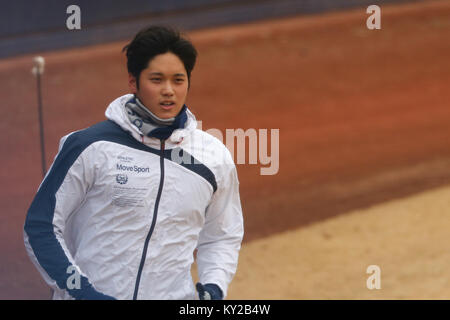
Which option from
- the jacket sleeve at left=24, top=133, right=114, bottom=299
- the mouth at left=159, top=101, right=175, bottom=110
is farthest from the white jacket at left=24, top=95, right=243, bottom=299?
the mouth at left=159, top=101, right=175, bottom=110

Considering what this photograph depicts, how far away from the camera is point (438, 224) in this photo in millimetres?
6879

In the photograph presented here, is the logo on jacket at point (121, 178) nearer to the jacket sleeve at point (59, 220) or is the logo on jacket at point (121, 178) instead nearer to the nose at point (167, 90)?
the jacket sleeve at point (59, 220)

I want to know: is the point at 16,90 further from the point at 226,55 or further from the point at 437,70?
the point at 437,70

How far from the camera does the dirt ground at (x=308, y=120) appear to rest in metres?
6.49

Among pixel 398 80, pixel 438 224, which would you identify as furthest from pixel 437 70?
pixel 438 224

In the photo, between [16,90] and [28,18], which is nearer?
[16,90]

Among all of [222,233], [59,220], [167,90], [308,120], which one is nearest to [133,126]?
[167,90]

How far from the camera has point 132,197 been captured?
8.49 ft

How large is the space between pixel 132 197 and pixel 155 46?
1.76 ft

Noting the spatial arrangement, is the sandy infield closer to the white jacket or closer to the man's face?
the white jacket

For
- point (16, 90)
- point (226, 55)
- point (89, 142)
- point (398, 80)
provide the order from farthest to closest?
point (226, 55)
point (398, 80)
point (16, 90)
point (89, 142)

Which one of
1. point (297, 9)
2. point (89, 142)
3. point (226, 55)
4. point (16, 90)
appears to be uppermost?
point (297, 9)

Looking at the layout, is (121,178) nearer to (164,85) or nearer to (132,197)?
(132,197)
